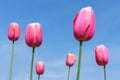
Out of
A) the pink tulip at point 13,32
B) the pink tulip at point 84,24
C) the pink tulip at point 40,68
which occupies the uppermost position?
the pink tulip at point 13,32

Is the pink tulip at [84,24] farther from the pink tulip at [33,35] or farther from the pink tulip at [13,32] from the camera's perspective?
the pink tulip at [13,32]

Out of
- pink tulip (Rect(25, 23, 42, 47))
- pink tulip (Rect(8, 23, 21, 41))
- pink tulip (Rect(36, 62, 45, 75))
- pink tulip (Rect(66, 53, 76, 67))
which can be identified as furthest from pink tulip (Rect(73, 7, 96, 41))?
pink tulip (Rect(66, 53, 76, 67))

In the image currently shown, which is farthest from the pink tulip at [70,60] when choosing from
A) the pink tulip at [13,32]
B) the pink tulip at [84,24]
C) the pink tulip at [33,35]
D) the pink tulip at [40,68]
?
the pink tulip at [84,24]

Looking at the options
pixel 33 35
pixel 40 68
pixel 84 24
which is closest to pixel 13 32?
pixel 40 68

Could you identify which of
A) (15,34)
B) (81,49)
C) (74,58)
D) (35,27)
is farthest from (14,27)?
(81,49)

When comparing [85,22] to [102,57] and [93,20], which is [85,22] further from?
[102,57]

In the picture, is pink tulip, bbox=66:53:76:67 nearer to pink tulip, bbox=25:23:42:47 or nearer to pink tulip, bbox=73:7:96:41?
pink tulip, bbox=25:23:42:47
